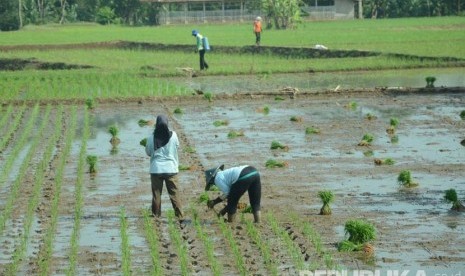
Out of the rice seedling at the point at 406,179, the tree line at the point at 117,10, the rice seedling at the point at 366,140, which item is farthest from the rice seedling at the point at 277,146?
the tree line at the point at 117,10

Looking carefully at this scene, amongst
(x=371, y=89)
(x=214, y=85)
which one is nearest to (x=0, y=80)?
(x=214, y=85)

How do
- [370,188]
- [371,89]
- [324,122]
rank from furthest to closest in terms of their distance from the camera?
1. [371,89]
2. [324,122]
3. [370,188]

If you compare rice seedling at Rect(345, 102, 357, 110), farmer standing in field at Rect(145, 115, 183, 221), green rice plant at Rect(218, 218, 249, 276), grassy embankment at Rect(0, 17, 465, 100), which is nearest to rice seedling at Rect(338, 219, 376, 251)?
green rice plant at Rect(218, 218, 249, 276)

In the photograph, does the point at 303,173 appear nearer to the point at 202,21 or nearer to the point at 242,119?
the point at 242,119

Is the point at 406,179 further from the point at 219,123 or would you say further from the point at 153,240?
the point at 219,123

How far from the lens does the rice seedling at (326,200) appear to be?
35.4 ft

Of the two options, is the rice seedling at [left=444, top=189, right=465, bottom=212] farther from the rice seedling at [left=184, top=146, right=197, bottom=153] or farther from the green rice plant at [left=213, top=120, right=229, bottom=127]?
the green rice plant at [left=213, top=120, right=229, bottom=127]

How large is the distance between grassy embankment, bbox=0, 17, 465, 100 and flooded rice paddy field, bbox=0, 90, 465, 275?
11.4 feet

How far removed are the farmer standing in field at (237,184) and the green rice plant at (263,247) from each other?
0.19 m

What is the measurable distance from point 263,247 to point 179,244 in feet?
2.45

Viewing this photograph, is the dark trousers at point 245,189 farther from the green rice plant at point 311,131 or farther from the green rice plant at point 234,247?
the green rice plant at point 311,131

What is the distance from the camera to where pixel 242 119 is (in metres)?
20.0

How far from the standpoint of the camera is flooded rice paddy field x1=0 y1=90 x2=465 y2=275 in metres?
9.17

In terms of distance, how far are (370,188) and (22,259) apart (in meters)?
4.70
